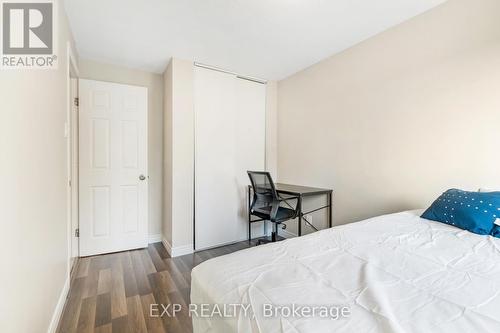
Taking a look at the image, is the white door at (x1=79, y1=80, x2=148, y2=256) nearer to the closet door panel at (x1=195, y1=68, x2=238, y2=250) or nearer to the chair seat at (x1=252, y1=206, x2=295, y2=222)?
the closet door panel at (x1=195, y1=68, x2=238, y2=250)

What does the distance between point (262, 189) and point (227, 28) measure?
5.69 ft

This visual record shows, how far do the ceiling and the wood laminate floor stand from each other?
7.76 feet

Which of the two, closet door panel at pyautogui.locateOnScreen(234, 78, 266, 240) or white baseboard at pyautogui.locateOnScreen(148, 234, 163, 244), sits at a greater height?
closet door panel at pyautogui.locateOnScreen(234, 78, 266, 240)

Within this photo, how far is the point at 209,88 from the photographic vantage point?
9.90 ft

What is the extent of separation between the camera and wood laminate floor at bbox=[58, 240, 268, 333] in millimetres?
1616

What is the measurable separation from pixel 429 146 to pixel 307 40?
152 cm

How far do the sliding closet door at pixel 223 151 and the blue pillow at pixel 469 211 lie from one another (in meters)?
2.21

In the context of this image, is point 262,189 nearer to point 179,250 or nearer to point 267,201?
point 267,201

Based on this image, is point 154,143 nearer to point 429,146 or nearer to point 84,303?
point 84,303

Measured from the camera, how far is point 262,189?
9.27 feet

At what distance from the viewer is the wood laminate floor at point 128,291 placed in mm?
1616

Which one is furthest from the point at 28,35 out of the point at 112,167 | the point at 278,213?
the point at 278,213

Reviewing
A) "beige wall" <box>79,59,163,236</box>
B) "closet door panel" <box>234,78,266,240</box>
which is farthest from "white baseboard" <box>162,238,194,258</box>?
"closet door panel" <box>234,78,266,240</box>

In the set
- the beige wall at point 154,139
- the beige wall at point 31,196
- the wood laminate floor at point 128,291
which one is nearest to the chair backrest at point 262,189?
the wood laminate floor at point 128,291
